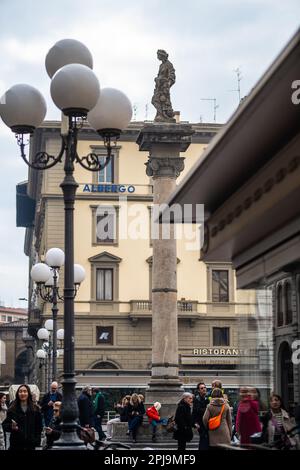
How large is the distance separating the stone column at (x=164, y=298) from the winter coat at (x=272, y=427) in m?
Answer: 15.8

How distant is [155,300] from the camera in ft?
81.6

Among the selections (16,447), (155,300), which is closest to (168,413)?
(155,300)

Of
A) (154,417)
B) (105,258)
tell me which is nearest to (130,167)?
(105,258)

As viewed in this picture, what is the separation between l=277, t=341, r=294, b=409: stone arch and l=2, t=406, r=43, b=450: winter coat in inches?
174

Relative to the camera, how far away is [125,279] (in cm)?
5219

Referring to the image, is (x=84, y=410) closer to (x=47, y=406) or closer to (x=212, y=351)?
(x=47, y=406)

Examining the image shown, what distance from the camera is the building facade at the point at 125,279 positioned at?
5153 cm

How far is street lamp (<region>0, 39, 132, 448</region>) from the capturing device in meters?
10.1

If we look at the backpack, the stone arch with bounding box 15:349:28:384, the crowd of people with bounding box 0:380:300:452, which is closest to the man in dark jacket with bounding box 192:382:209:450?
the crowd of people with bounding box 0:380:300:452

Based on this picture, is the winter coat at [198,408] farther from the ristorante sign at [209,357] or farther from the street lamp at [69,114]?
the ristorante sign at [209,357]

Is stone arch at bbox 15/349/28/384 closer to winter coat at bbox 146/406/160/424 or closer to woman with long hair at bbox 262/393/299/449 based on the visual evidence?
winter coat at bbox 146/406/160/424
